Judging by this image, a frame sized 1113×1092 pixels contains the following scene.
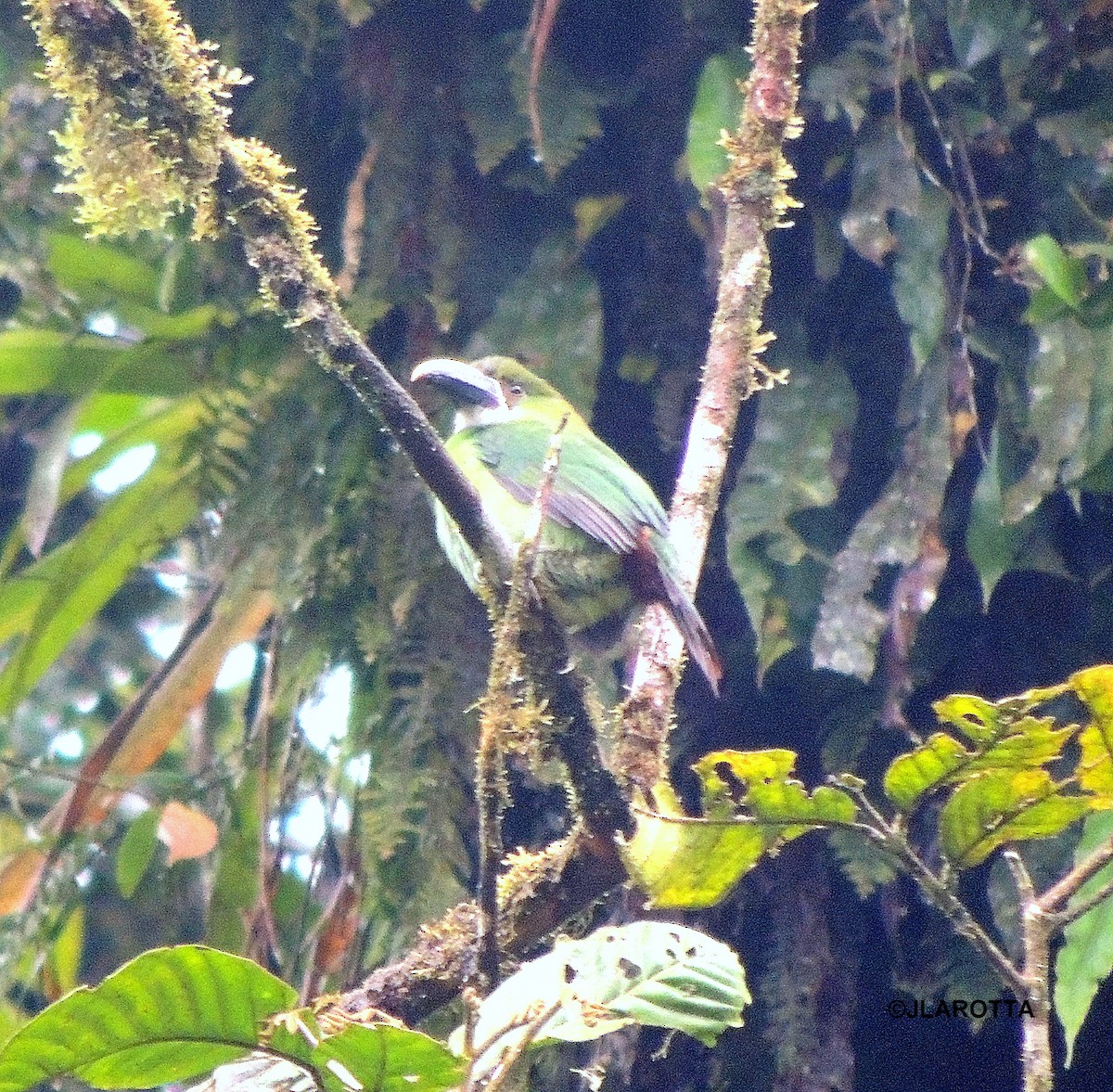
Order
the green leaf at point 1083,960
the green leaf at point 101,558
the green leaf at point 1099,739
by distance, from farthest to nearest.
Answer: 1. the green leaf at point 101,558
2. the green leaf at point 1083,960
3. the green leaf at point 1099,739

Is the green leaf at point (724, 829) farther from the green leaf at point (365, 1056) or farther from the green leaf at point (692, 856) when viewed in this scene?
the green leaf at point (365, 1056)

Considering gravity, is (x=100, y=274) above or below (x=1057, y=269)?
above

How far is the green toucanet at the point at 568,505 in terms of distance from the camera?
2.25 meters

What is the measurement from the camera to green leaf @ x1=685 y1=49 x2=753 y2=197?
241 centimetres

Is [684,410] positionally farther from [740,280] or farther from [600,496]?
[740,280]

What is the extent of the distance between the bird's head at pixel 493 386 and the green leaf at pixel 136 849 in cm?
103

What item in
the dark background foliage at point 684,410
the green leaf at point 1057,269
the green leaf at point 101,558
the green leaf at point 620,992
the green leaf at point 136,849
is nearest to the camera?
the green leaf at point 620,992

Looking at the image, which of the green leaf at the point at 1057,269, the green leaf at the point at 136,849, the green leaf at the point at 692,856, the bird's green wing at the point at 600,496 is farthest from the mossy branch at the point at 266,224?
the green leaf at the point at 136,849

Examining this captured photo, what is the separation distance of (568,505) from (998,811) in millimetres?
1255

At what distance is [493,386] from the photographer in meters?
2.68

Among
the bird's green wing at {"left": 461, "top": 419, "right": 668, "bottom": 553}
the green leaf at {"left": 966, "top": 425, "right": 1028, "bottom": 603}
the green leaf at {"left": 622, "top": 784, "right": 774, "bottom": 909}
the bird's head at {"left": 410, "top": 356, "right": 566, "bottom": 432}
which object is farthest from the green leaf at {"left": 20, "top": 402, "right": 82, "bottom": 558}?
the green leaf at {"left": 622, "top": 784, "right": 774, "bottom": 909}

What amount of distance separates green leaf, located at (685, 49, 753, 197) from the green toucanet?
0.47 m

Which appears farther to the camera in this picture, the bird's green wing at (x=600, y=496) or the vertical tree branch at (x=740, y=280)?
the bird's green wing at (x=600, y=496)

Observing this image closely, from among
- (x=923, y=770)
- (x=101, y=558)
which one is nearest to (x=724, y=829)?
(x=923, y=770)
